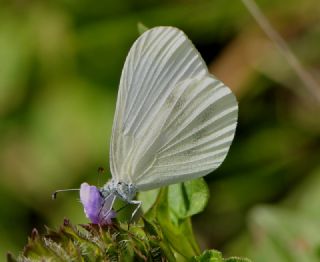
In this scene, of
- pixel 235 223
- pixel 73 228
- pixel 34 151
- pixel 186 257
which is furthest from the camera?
pixel 34 151

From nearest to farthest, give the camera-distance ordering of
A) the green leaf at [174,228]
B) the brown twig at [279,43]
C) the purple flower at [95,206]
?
the purple flower at [95,206]
the green leaf at [174,228]
the brown twig at [279,43]

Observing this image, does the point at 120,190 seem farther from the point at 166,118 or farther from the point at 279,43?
the point at 279,43

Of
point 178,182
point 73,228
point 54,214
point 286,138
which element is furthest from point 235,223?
point 73,228

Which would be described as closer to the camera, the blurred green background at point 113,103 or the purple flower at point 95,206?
the purple flower at point 95,206

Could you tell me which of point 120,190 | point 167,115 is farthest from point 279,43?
point 120,190

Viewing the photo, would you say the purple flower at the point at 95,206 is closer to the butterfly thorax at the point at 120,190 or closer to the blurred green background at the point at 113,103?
the butterfly thorax at the point at 120,190

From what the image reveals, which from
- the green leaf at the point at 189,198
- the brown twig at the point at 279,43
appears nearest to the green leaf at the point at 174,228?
the green leaf at the point at 189,198

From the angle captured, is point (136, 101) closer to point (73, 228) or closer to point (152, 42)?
point (152, 42)
